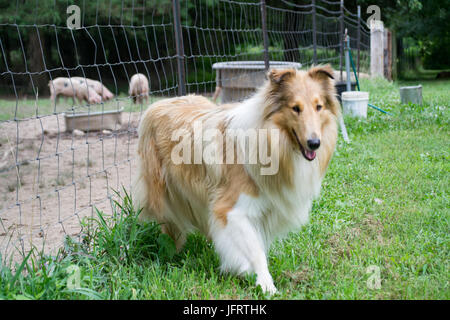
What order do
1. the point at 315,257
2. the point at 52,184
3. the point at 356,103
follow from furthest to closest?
the point at 356,103
the point at 52,184
the point at 315,257

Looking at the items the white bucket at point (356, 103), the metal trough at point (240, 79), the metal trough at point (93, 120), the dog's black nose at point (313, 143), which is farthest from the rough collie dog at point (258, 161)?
the metal trough at point (93, 120)

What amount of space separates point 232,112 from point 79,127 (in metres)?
6.37

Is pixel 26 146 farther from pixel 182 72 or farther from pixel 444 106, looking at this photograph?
pixel 444 106

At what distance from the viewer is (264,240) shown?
9.78 feet

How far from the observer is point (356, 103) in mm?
7551

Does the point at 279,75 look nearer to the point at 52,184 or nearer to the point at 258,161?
the point at 258,161

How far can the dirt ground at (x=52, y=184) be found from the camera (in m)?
3.71

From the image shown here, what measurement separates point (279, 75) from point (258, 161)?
547 millimetres

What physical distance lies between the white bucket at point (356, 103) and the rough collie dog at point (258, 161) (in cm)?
Answer: 479

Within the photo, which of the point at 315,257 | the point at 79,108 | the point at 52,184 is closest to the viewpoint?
the point at 315,257

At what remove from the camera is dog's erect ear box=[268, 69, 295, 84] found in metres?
2.76

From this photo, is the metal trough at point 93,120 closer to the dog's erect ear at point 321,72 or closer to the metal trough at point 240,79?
the metal trough at point 240,79

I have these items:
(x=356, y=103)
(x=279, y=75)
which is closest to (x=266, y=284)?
(x=279, y=75)
